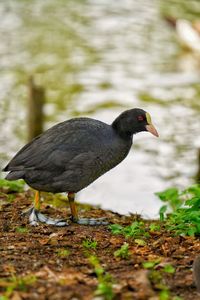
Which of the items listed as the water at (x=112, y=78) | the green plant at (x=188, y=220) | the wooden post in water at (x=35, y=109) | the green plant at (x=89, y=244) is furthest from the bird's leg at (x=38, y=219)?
the wooden post in water at (x=35, y=109)

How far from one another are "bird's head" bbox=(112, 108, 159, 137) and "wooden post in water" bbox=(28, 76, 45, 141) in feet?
23.6

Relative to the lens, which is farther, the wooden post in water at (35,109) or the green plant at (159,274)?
the wooden post in water at (35,109)

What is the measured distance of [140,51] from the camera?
2247 centimetres

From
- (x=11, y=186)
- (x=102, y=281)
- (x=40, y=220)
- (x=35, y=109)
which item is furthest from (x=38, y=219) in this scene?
(x=35, y=109)

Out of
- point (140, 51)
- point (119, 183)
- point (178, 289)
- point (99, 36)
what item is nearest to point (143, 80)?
point (140, 51)

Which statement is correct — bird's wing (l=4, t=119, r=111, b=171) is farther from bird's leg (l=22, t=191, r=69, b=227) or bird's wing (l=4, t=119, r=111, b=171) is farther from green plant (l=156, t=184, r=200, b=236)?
green plant (l=156, t=184, r=200, b=236)

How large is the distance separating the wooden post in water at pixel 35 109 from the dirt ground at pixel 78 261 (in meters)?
7.03

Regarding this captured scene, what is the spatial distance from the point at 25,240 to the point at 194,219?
1424 mm

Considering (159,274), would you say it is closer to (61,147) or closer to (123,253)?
(123,253)

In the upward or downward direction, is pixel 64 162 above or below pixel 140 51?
below

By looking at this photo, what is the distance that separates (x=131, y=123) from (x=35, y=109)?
763 cm

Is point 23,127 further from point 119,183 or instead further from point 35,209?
point 35,209

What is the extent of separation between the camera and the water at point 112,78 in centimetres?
1331

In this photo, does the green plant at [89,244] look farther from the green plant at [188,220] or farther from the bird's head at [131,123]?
the bird's head at [131,123]
